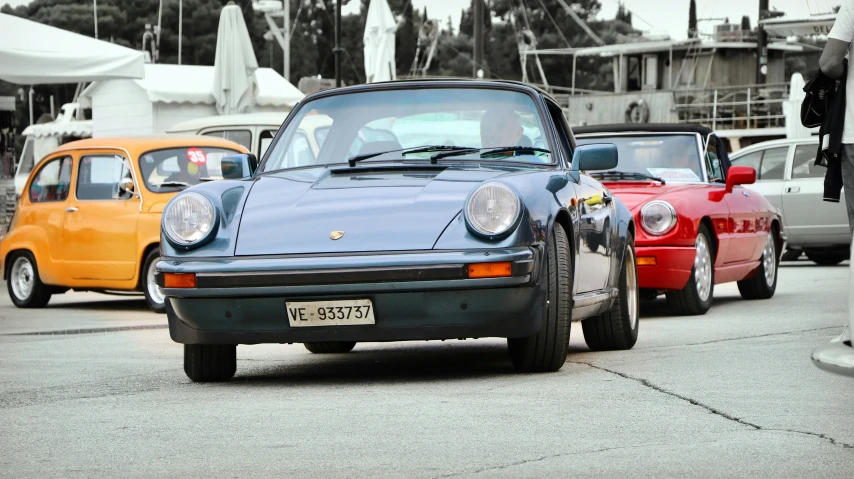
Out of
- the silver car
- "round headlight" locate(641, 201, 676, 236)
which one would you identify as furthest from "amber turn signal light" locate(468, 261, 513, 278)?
the silver car

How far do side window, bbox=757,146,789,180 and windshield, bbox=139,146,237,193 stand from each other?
8607mm

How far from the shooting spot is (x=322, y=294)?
6516mm

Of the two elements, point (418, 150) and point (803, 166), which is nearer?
point (418, 150)

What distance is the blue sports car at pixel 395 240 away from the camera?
21.4 ft

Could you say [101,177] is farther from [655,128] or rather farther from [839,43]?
[839,43]

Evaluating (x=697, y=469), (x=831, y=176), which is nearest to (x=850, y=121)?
(x=831, y=176)

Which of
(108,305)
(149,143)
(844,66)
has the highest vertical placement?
(844,66)

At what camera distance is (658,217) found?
36.7 ft

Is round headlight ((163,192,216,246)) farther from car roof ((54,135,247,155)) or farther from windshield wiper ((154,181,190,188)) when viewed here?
car roof ((54,135,247,155))

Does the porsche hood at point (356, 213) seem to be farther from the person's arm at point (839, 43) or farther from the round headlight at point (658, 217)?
the round headlight at point (658, 217)

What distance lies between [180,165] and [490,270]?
729cm

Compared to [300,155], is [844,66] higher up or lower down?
higher up

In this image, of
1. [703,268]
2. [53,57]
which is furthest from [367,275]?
[53,57]

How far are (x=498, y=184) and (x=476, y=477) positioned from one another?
8.02ft
